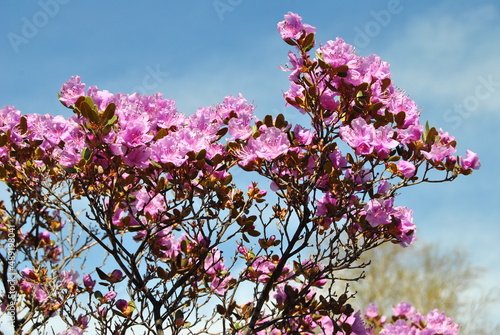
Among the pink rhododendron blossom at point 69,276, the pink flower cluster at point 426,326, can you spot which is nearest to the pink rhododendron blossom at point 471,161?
the pink flower cluster at point 426,326

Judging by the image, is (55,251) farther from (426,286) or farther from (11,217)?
(426,286)

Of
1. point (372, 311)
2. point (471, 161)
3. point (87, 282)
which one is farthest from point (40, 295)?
point (471, 161)

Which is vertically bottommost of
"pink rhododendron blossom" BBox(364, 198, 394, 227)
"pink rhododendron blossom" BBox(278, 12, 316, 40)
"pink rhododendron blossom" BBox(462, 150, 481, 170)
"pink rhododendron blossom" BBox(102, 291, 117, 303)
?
"pink rhododendron blossom" BBox(102, 291, 117, 303)

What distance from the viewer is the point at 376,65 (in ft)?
8.23

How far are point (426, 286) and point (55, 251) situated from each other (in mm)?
8199

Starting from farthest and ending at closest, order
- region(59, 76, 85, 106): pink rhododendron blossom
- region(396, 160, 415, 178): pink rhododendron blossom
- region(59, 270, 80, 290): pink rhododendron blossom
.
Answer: region(59, 270, 80, 290): pink rhododendron blossom < region(396, 160, 415, 178): pink rhododendron blossom < region(59, 76, 85, 106): pink rhododendron blossom

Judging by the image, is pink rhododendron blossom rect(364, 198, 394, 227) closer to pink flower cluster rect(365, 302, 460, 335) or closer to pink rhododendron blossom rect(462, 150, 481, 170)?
pink rhododendron blossom rect(462, 150, 481, 170)

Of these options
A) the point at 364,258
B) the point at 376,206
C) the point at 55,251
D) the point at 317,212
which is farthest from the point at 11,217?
the point at 364,258

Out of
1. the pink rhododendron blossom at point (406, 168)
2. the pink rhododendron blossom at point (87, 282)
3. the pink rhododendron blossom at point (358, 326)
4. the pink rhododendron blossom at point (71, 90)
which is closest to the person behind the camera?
the pink rhododendron blossom at point (71, 90)

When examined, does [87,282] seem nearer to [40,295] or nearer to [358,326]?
[40,295]

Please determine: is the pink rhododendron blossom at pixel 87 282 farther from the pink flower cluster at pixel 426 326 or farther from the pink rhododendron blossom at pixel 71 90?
the pink flower cluster at pixel 426 326

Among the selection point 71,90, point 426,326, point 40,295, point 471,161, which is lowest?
point 40,295

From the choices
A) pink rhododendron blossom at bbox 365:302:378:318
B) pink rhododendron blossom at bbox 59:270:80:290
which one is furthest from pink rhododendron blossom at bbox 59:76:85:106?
pink rhododendron blossom at bbox 365:302:378:318

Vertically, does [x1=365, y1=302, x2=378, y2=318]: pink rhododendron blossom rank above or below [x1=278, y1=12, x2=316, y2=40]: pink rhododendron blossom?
below
